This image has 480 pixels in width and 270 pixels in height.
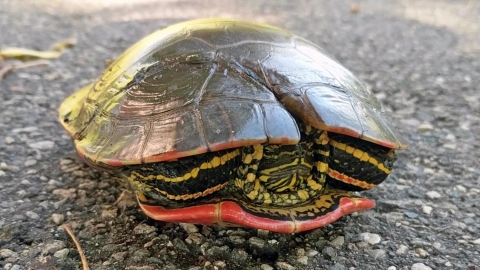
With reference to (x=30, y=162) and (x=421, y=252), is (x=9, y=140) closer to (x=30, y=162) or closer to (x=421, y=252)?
(x=30, y=162)

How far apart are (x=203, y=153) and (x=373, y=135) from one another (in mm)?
549

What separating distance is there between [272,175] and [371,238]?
0.41 metres

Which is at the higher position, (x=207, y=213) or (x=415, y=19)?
(x=415, y=19)

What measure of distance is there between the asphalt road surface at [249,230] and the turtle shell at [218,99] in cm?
26

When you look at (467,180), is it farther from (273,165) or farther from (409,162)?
(273,165)

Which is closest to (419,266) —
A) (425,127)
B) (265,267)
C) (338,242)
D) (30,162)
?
(338,242)

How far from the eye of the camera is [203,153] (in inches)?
54.6

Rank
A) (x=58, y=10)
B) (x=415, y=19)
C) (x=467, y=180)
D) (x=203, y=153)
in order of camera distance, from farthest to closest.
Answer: (x=415, y=19) → (x=58, y=10) → (x=467, y=180) → (x=203, y=153)

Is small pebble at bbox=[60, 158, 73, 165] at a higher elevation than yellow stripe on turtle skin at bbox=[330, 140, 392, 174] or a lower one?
lower

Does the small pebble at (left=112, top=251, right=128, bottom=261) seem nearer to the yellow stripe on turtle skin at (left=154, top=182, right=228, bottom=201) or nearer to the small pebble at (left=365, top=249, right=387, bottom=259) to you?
the yellow stripe on turtle skin at (left=154, top=182, right=228, bottom=201)

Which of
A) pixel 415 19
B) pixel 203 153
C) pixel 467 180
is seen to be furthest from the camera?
pixel 415 19

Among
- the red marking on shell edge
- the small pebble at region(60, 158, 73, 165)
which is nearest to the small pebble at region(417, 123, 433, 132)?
the red marking on shell edge

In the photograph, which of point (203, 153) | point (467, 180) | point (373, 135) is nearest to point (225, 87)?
point (203, 153)

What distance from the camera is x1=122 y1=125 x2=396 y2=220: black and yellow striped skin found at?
1.44 m
